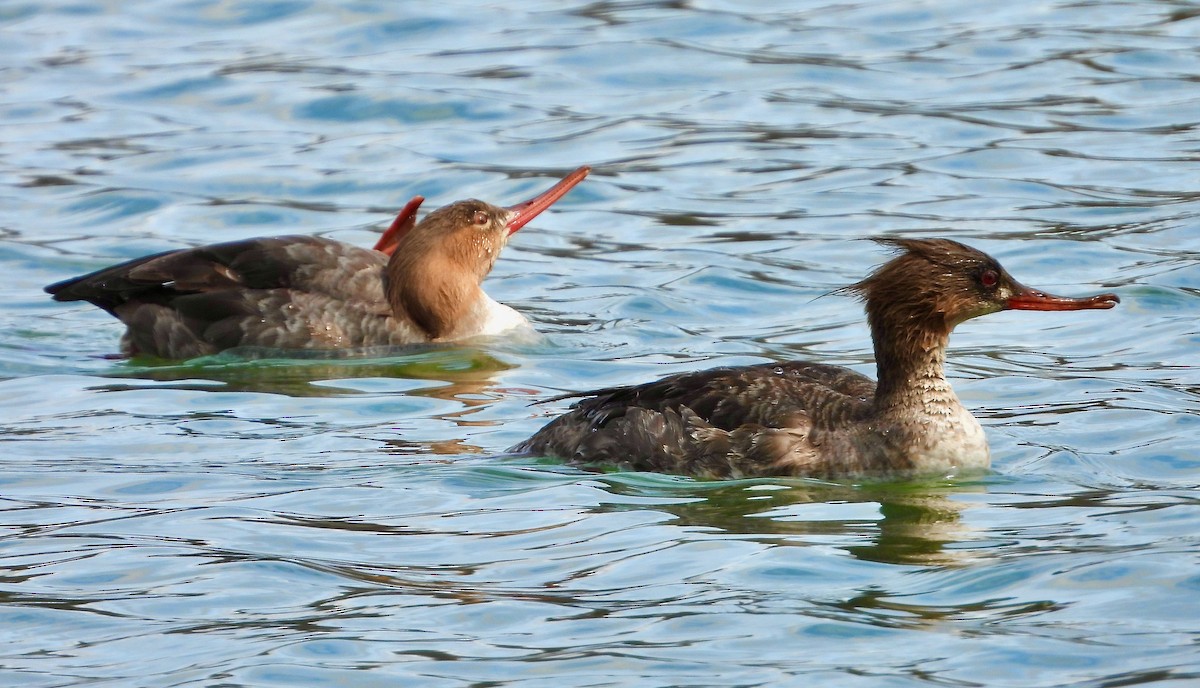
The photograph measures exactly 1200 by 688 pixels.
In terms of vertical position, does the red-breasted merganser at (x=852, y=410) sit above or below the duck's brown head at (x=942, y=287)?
below

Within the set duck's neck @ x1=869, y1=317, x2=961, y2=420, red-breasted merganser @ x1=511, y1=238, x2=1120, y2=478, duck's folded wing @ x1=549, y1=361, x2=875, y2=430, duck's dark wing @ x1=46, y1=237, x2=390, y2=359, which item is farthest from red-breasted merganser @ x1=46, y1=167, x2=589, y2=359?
duck's neck @ x1=869, y1=317, x2=961, y2=420

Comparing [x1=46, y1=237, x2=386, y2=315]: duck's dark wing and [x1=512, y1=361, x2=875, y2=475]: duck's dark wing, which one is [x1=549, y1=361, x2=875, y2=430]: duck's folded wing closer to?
[x1=512, y1=361, x2=875, y2=475]: duck's dark wing

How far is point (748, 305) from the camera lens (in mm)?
13016

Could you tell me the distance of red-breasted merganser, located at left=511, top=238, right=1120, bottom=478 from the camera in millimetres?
8820

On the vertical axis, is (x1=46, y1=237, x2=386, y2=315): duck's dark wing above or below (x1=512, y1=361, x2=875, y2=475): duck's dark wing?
above

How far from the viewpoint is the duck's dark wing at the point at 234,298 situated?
11984 mm

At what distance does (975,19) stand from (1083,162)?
4469 mm

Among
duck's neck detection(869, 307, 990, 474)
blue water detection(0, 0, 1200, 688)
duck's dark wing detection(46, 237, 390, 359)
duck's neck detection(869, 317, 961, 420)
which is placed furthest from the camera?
duck's dark wing detection(46, 237, 390, 359)

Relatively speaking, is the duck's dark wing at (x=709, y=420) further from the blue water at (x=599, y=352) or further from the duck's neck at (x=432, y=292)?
the duck's neck at (x=432, y=292)

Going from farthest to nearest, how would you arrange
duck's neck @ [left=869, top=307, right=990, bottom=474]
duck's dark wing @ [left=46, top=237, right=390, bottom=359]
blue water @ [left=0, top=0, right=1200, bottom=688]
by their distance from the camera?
duck's dark wing @ [left=46, top=237, right=390, bottom=359]
duck's neck @ [left=869, top=307, right=990, bottom=474]
blue water @ [left=0, top=0, right=1200, bottom=688]

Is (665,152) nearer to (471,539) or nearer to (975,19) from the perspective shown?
(975,19)

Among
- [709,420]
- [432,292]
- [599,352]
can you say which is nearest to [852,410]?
[709,420]

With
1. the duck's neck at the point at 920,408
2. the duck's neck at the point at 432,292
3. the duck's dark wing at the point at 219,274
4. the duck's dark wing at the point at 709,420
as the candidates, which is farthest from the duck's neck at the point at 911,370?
the duck's dark wing at the point at 219,274

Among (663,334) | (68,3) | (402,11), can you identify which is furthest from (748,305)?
(68,3)
